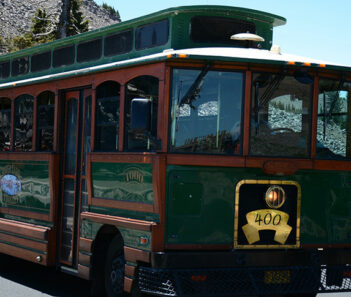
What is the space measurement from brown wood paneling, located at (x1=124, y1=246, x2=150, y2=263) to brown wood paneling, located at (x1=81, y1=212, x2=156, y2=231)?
0.75 ft

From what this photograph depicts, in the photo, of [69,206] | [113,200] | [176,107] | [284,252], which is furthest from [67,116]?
[284,252]

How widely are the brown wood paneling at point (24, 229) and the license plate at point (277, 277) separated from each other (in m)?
3.33

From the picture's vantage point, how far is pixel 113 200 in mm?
7430

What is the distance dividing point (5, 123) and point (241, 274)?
5137 millimetres

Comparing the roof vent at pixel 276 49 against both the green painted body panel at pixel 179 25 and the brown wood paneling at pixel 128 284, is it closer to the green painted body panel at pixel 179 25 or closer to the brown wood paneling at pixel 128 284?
the green painted body panel at pixel 179 25

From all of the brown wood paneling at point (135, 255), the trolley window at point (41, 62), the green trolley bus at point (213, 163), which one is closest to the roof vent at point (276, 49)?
the green trolley bus at point (213, 163)

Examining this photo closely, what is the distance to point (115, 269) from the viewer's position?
7.45m

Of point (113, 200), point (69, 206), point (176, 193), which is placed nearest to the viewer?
point (176, 193)

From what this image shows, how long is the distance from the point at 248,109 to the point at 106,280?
8.39 ft

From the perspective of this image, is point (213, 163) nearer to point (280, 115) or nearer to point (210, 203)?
point (210, 203)

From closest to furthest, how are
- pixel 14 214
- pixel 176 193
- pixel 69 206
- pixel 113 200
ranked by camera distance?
1. pixel 176 193
2. pixel 113 200
3. pixel 69 206
4. pixel 14 214

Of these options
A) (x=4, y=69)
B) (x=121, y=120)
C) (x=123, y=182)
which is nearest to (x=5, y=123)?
(x=4, y=69)

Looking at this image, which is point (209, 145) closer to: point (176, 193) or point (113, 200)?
point (176, 193)

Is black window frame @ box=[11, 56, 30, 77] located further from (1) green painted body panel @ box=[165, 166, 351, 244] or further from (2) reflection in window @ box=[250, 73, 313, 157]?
(2) reflection in window @ box=[250, 73, 313, 157]
